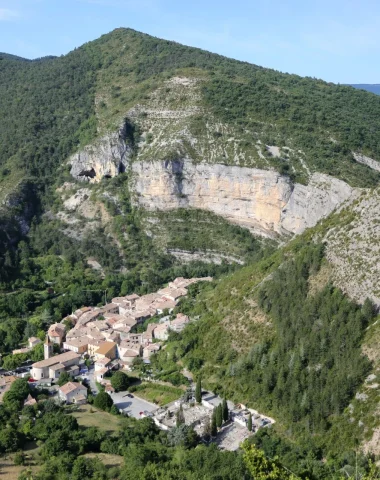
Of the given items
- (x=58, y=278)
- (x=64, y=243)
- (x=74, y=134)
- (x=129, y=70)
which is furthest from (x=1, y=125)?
(x=58, y=278)

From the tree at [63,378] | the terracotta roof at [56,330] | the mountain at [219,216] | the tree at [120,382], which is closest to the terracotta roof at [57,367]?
the tree at [63,378]

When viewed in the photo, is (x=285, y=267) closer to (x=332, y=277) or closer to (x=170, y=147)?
(x=332, y=277)

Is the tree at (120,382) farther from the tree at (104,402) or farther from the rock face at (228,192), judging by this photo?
the rock face at (228,192)

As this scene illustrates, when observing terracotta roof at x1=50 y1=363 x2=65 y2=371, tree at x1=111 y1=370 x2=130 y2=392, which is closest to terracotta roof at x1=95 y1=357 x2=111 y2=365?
terracotta roof at x1=50 y1=363 x2=65 y2=371

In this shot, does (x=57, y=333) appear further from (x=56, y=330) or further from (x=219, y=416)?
(x=219, y=416)

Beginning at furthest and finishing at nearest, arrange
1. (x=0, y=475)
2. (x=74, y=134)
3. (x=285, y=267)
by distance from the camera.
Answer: (x=74, y=134), (x=285, y=267), (x=0, y=475)
